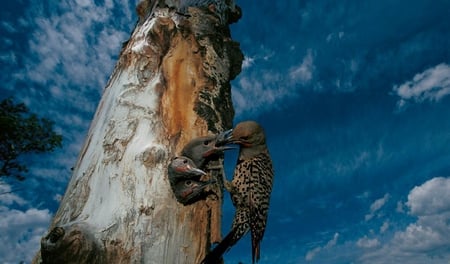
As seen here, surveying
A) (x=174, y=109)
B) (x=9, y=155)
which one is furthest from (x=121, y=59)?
(x=9, y=155)

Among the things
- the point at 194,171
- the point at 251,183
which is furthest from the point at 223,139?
the point at 251,183

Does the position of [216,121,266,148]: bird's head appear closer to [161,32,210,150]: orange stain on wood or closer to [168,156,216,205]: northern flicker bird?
[161,32,210,150]: orange stain on wood

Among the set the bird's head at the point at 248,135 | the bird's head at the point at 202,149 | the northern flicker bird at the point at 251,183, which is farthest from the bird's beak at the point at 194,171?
the northern flicker bird at the point at 251,183

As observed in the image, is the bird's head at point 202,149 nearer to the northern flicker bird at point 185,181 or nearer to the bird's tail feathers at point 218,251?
the northern flicker bird at point 185,181

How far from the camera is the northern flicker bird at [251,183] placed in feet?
11.0

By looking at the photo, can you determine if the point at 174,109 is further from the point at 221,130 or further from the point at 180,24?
the point at 180,24

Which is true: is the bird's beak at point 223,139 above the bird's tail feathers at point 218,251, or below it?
above

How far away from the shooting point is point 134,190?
7.57ft

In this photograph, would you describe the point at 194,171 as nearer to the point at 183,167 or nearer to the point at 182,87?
the point at 183,167

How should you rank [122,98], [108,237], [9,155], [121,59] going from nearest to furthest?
1. [108,237]
2. [122,98]
3. [121,59]
4. [9,155]

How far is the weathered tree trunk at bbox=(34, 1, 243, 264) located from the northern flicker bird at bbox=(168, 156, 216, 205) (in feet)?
0.18

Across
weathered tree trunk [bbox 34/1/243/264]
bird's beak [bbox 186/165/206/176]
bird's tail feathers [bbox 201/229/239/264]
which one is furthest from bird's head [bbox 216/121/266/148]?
bird's tail feathers [bbox 201/229/239/264]

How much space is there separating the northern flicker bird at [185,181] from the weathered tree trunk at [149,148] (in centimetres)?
5

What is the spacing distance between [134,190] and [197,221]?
0.42 meters
